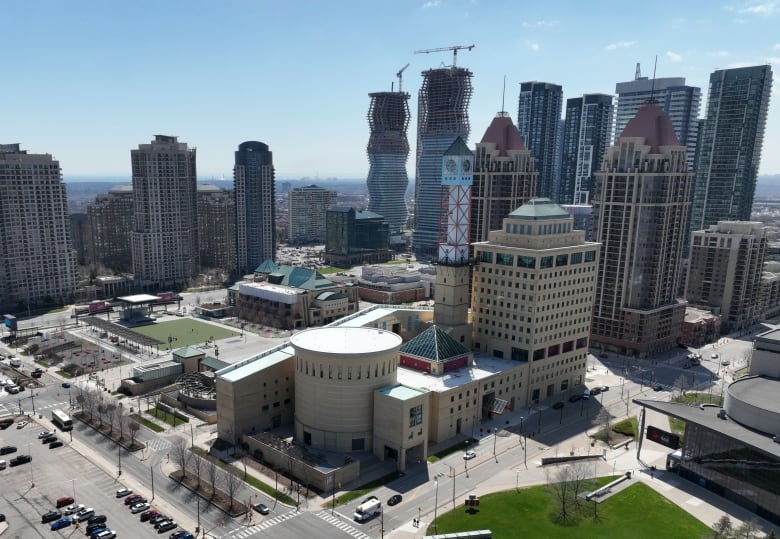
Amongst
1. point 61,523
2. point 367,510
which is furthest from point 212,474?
point 367,510

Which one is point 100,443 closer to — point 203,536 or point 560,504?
point 203,536

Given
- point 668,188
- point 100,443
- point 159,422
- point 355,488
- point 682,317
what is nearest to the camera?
point 355,488

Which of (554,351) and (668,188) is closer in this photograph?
(554,351)

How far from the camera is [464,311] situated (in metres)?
146

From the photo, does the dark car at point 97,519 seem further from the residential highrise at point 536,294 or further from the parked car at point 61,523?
the residential highrise at point 536,294

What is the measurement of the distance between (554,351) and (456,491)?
57.8m

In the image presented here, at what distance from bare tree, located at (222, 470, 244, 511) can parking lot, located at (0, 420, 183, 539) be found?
427 inches

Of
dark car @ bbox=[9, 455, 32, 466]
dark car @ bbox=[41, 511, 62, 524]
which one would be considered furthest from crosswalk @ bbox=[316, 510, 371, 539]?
dark car @ bbox=[9, 455, 32, 466]

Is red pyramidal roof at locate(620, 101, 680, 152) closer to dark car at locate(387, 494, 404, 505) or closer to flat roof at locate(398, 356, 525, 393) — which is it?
flat roof at locate(398, 356, 525, 393)

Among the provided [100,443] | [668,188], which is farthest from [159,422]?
[668,188]

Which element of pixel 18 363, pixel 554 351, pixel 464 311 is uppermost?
pixel 464 311

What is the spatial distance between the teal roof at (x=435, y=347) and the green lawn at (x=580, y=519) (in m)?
37.1

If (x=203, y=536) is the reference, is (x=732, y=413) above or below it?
above

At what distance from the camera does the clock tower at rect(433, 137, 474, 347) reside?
5659 inches
